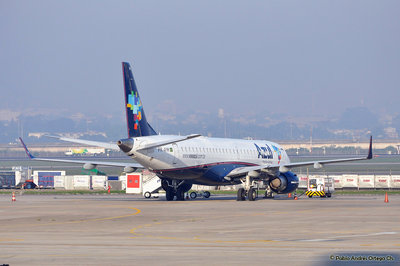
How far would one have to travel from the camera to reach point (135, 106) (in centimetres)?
5547

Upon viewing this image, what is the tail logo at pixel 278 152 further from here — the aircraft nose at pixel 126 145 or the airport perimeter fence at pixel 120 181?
the aircraft nose at pixel 126 145

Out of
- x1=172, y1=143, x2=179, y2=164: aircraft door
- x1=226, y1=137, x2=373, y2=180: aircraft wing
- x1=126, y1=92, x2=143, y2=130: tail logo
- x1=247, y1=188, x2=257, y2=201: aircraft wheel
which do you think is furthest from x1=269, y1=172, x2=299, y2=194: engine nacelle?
x1=126, y1=92, x2=143, y2=130: tail logo

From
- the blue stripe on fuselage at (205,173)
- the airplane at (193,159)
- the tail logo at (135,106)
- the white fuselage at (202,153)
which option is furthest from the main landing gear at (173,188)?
the tail logo at (135,106)

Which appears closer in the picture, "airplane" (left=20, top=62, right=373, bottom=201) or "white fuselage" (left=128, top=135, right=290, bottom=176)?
"airplane" (left=20, top=62, right=373, bottom=201)

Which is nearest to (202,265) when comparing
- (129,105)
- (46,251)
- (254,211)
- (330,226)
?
(46,251)

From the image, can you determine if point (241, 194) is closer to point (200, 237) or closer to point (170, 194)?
point (170, 194)

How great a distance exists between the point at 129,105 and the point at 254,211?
592 inches

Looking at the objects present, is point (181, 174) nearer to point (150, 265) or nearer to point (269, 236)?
point (269, 236)

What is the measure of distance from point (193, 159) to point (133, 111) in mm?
6682

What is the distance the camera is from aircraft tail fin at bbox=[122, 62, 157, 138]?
178 ft

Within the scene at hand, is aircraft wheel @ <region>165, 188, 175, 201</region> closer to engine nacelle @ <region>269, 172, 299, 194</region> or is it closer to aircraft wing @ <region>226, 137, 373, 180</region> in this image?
aircraft wing @ <region>226, 137, 373, 180</region>

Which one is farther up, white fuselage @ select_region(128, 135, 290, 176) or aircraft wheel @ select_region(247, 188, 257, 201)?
white fuselage @ select_region(128, 135, 290, 176)

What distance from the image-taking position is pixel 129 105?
55188 mm

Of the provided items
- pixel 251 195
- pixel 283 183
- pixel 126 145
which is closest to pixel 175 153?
pixel 126 145
